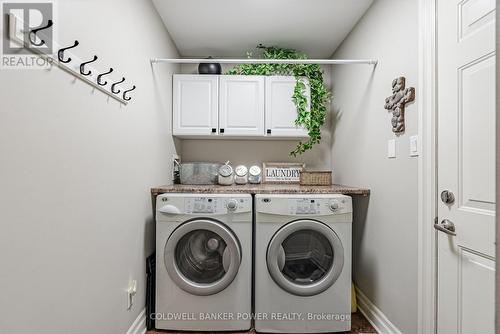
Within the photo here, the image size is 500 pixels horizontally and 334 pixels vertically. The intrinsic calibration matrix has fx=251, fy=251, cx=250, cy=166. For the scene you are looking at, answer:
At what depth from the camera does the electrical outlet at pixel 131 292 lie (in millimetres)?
1560

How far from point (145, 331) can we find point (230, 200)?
3.66ft

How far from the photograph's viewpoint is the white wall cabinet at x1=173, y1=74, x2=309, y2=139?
→ 2447mm

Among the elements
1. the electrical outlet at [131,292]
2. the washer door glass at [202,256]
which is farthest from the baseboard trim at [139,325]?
the washer door glass at [202,256]

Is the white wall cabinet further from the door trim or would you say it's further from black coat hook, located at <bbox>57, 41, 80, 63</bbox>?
black coat hook, located at <bbox>57, 41, 80, 63</bbox>

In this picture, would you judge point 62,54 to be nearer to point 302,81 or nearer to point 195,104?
point 195,104

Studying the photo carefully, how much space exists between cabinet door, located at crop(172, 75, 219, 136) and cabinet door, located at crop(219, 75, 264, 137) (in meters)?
0.08

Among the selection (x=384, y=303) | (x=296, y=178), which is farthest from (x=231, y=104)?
(x=384, y=303)

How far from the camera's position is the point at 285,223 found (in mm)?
1781

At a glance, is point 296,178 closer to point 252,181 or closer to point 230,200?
point 252,181

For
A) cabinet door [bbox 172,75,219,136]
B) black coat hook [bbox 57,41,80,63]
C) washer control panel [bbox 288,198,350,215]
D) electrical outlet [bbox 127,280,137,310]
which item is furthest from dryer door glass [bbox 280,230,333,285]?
black coat hook [bbox 57,41,80,63]

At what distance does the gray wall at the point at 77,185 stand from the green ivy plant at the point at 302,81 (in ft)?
3.46

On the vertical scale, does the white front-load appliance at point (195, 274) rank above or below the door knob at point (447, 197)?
below
